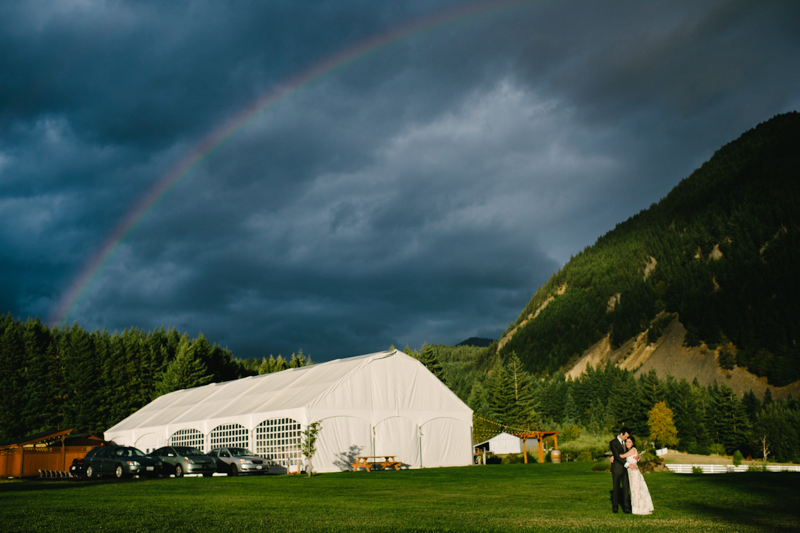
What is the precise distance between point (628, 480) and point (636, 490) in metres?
0.55

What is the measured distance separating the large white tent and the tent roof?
8 cm

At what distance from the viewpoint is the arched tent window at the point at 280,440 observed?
111ft

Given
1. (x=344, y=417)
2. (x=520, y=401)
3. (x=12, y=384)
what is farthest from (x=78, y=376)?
(x=520, y=401)

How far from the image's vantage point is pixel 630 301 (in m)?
179

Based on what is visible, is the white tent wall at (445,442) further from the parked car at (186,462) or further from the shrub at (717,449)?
the shrub at (717,449)

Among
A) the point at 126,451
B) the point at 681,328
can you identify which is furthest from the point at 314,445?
→ the point at 681,328

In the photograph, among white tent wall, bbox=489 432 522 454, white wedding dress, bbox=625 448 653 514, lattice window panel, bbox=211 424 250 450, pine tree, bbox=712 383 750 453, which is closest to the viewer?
white wedding dress, bbox=625 448 653 514

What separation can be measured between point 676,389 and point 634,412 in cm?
766

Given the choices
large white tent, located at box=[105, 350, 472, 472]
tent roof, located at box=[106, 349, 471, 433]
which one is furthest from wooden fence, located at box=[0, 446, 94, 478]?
tent roof, located at box=[106, 349, 471, 433]

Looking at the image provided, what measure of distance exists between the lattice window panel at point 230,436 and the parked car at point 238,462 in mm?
4858

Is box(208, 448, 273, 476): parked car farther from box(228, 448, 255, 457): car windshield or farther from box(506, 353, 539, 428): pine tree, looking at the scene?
box(506, 353, 539, 428): pine tree

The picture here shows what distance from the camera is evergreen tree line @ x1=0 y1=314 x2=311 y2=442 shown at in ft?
224

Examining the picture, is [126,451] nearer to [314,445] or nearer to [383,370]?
[314,445]

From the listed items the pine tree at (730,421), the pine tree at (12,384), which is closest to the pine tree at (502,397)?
the pine tree at (730,421)
